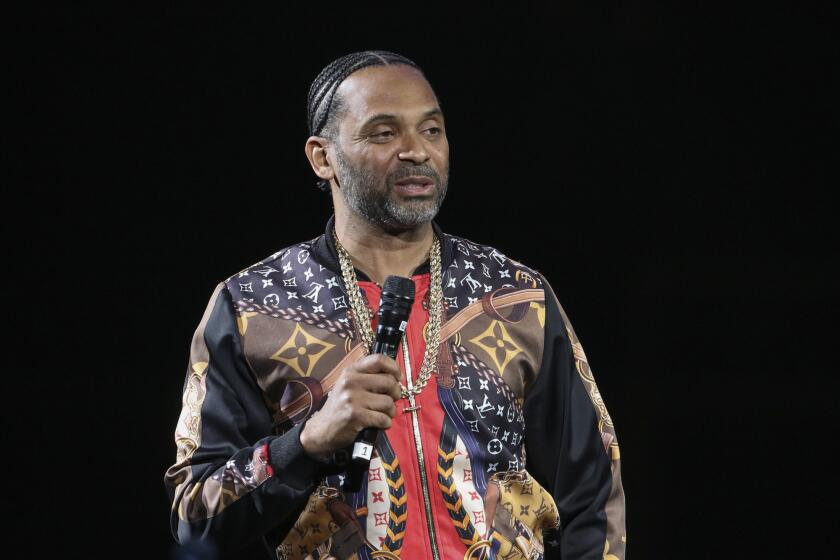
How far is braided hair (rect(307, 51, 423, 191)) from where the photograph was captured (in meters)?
1.75

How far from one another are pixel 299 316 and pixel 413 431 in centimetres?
23

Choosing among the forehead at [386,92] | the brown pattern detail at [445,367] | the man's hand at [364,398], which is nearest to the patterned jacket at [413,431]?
the brown pattern detail at [445,367]

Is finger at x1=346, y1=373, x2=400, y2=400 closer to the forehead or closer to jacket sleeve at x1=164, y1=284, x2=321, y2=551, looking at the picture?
jacket sleeve at x1=164, y1=284, x2=321, y2=551

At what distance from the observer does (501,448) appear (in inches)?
64.2

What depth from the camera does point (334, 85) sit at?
1.76 meters

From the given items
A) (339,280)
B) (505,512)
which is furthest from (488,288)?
(505,512)

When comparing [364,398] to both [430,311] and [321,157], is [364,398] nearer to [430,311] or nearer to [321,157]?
[430,311]

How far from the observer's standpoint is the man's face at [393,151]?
1.67 meters

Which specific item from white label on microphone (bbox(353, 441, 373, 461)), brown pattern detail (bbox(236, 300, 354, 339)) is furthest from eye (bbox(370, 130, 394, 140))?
white label on microphone (bbox(353, 441, 373, 461))

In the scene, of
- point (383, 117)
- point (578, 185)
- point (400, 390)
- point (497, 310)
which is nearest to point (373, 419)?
point (400, 390)

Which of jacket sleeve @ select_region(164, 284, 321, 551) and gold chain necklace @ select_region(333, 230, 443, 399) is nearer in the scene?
jacket sleeve @ select_region(164, 284, 321, 551)

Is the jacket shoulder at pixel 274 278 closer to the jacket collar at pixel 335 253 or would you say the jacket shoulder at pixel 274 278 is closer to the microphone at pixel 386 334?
the jacket collar at pixel 335 253

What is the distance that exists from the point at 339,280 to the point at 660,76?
1.20 m

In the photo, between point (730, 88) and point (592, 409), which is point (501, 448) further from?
point (730, 88)
